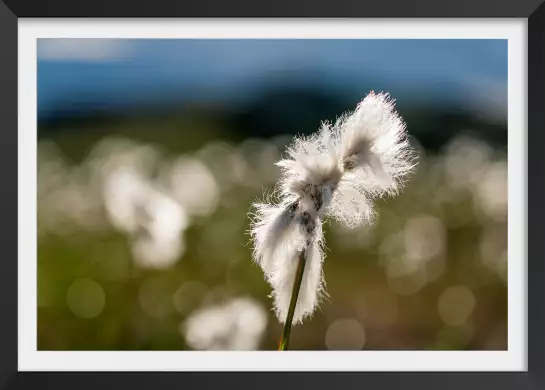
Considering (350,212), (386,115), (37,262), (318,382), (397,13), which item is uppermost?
(397,13)

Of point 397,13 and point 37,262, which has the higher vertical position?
point 397,13

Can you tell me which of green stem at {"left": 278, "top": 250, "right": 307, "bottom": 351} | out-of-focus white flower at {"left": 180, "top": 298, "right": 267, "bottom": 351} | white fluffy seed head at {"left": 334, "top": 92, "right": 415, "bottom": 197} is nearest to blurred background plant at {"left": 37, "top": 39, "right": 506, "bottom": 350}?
out-of-focus white flower at {"left": 180, "top": 298, "right": 267, "bottom": 351}

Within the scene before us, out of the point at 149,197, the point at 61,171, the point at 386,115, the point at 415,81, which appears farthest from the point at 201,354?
the point at 415,81

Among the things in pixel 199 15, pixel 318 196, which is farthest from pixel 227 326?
pixel 199 15

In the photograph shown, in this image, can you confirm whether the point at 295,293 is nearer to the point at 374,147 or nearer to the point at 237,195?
the point at 374,147

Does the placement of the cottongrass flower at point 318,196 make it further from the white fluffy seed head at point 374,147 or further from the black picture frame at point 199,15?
the black picture frame at point 199,15

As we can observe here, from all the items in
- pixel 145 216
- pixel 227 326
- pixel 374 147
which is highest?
pixel 374 147

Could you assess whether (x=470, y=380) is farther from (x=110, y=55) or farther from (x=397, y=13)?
(x=110, y=55)

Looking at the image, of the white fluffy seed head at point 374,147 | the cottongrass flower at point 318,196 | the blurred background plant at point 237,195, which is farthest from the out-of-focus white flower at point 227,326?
the white fluffy seed head at point 374,147
